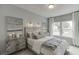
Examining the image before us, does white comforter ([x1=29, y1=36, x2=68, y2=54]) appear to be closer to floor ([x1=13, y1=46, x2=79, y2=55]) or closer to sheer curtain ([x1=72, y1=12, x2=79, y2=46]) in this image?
floor ([x1=13, y1=46, x2=79, y2=55])

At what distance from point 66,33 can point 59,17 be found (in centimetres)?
38

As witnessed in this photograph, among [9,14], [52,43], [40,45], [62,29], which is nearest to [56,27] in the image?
[62,29]

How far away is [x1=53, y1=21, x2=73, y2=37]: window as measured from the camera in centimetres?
130

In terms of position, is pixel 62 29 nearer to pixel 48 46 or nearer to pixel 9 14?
pixel 48 46

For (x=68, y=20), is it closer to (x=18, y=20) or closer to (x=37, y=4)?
(x=37, y=4)

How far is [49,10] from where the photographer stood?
49.8 inches

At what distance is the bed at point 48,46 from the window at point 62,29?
146 mm

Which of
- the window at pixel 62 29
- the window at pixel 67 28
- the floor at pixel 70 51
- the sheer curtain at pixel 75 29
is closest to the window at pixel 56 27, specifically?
the window at pixel 62 29

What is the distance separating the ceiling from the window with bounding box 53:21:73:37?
8.6 inches

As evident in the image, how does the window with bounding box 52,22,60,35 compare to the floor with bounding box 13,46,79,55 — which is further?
the window with bounding box 52,22,60,35

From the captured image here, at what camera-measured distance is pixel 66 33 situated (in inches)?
52.5

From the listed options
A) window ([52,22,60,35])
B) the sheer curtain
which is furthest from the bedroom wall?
the sheer curtain

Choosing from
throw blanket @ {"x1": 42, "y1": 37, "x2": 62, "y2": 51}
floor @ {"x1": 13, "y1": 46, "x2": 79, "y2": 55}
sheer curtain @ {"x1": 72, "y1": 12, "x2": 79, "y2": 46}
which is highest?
sheer curtain @ {"x1": 72, "y1": 12, "x2": 79, "y2": 46}

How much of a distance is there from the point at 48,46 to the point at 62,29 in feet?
1.63
